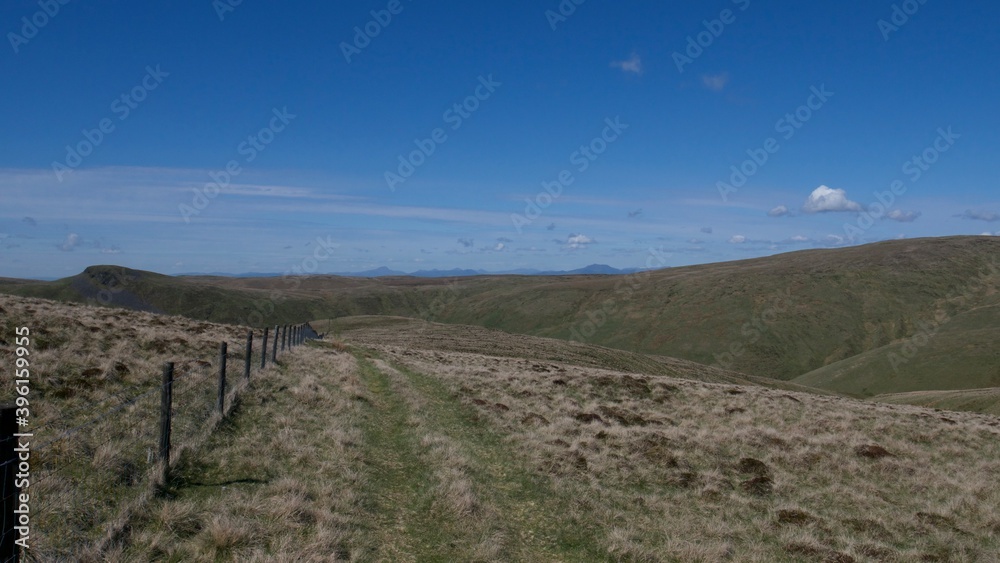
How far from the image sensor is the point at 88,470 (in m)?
8.25

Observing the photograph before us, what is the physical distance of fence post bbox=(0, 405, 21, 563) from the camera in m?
5.11

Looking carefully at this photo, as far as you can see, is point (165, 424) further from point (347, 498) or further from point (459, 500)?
point (459, 500)

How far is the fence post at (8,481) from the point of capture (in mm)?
5109

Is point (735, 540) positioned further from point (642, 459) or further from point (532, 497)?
point (642, 459)

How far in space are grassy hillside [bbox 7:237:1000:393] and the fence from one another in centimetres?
10617

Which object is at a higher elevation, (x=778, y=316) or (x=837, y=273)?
(x=837, y=273)

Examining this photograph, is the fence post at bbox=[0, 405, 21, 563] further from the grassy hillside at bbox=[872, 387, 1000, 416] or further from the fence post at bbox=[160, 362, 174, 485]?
the grassy hillside at bbox=[872, 387, 1000, 416]

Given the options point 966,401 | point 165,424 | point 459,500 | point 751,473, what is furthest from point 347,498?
point 966,401

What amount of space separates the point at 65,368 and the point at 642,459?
49.2 ft

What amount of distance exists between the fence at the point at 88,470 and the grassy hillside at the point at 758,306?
106 m

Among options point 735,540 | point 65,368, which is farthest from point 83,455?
point 735,540

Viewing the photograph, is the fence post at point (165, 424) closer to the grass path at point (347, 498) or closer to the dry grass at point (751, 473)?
the grass path at point (347, 498)

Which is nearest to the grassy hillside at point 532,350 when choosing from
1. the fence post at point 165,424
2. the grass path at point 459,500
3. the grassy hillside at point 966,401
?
the grassy hillside at point 966,401

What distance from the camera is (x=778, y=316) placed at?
5271 inches
